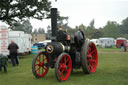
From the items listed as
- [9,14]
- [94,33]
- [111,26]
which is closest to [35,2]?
[9,14]

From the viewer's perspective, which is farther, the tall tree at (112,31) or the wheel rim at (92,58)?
the tall tree at (112,31)

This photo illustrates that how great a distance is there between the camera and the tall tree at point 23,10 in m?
16.6

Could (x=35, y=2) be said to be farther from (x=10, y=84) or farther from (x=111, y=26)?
(x=111, y=26)

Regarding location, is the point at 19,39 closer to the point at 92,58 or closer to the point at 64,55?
the point at 92,58

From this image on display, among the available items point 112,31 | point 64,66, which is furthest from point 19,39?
point 112,31

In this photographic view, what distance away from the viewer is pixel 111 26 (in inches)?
3366

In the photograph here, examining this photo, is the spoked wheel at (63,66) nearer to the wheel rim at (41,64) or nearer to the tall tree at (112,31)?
the wheel rim at (41,64)

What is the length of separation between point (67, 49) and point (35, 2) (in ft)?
35.1

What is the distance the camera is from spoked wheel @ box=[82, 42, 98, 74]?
729 centimetres

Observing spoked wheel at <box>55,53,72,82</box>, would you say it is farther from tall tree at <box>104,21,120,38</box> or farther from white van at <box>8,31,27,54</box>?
tall tree at <box>104,21,120,38</box>

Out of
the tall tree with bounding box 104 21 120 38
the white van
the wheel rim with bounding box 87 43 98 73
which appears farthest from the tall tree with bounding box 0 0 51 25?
the tall tree with bounding box 104 21 120 38

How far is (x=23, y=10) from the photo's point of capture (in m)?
17.1

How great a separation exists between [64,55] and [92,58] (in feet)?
7.74

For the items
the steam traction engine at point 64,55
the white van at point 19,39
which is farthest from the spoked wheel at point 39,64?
the white van at point 19,39
